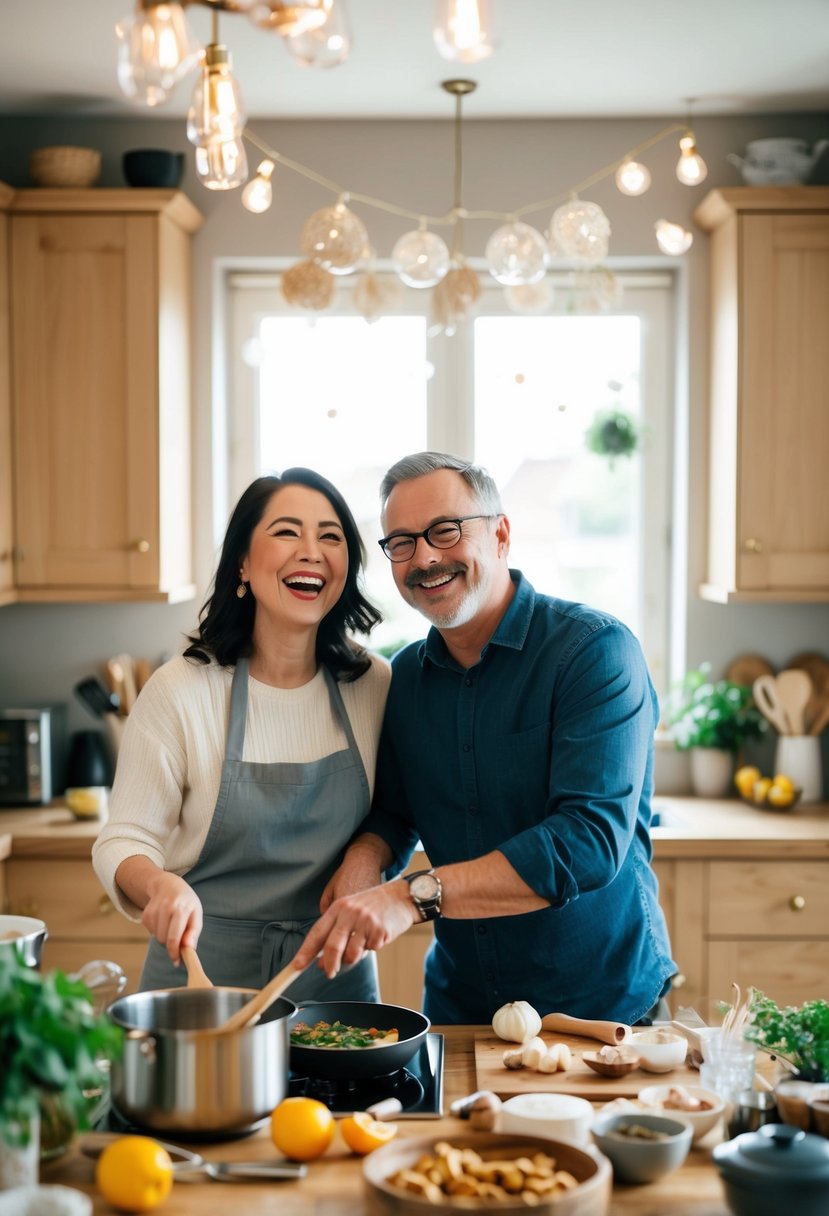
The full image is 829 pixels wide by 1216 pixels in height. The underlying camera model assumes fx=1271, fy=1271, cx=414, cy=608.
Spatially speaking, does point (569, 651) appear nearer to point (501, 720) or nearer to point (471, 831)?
point (501, 720)

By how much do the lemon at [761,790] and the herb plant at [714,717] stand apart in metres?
0.18

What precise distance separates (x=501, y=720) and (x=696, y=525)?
6.54ft

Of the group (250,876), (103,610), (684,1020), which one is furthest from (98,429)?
(684,1020)

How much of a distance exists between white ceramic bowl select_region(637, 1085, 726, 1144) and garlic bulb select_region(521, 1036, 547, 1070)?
145mm

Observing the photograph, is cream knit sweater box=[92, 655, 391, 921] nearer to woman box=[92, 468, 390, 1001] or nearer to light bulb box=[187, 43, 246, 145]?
woman box=[92, 468, 390, 1001]

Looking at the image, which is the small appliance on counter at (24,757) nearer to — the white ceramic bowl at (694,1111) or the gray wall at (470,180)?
the gray wall at (470,180)

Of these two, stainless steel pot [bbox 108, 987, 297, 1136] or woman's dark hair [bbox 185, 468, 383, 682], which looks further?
woman's dark hair [bbox 185, 468, 383, 682]

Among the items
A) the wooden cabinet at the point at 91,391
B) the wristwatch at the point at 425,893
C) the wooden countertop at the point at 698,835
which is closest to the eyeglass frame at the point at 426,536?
the wristwatch at the point at 425,893

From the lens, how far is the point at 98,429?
359 cm

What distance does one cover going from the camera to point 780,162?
358cm

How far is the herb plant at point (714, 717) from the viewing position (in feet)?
12.4

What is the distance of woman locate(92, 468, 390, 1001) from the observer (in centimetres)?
205

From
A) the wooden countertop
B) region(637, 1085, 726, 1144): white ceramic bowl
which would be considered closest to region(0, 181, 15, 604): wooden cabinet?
the wooden countertop

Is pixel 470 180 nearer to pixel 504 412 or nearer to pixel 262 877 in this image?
pixel 504 412
